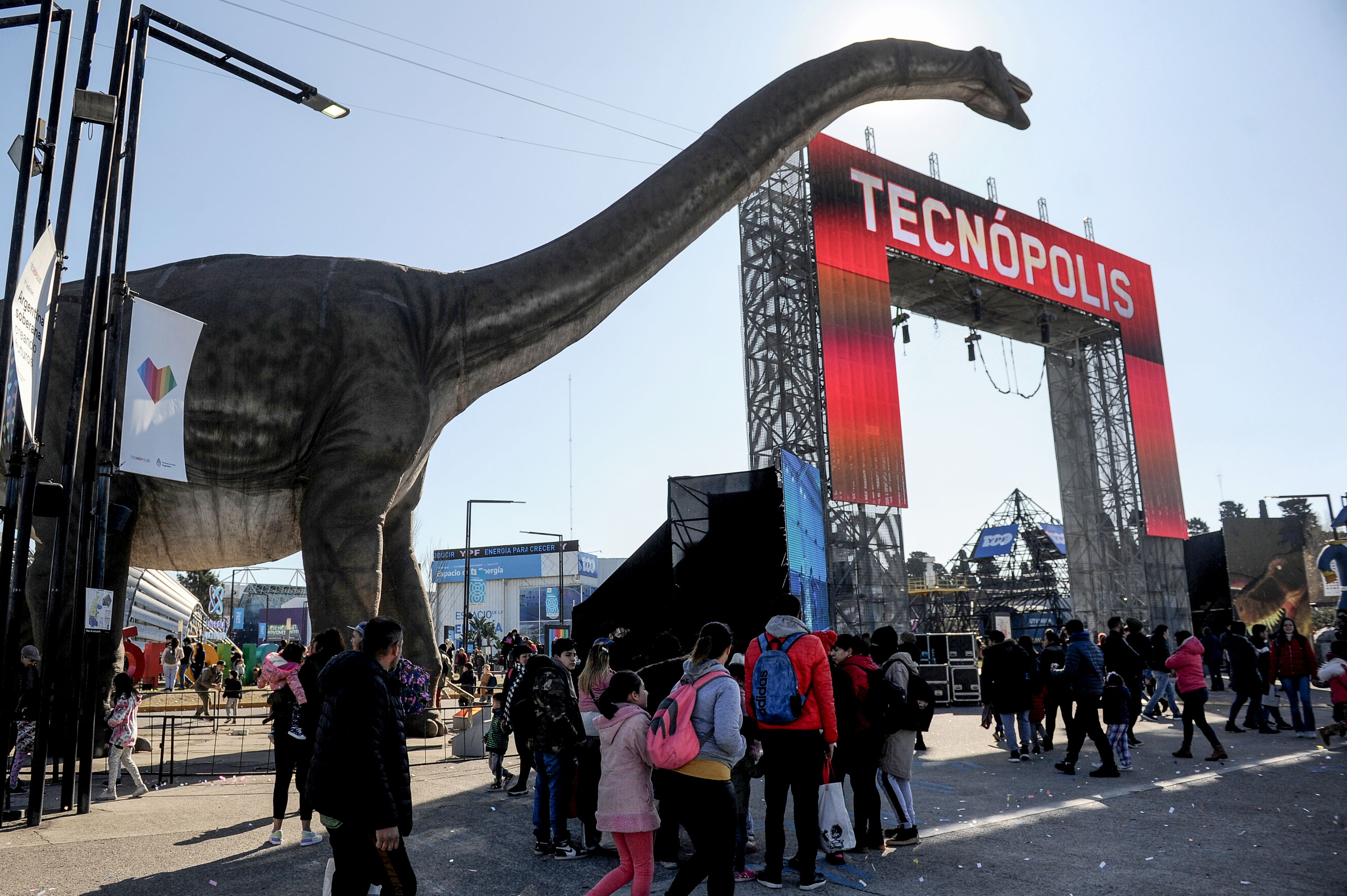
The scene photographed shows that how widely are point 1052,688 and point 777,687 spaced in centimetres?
733

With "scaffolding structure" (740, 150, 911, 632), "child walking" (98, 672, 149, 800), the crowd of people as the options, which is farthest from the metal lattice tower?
"child walking" (98, 672, 149, 800)

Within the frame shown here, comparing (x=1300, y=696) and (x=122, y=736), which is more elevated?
(x=122, y=736)

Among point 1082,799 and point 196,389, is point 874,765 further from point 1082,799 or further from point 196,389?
point 196,389

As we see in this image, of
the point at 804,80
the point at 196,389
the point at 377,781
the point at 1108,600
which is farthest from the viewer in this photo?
the point at 1108,600

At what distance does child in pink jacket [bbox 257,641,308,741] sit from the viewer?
6191 mm

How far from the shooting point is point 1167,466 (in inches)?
1336

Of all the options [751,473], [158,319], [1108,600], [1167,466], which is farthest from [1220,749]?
[1167,466]

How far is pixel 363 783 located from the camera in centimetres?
373

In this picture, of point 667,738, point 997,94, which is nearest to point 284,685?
point 667,738

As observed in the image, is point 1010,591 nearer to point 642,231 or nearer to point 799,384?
point 799,384

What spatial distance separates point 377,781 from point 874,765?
12.1 feet

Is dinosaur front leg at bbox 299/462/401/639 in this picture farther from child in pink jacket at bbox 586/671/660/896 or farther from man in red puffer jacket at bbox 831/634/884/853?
man in red puffer jacket at bbox 831/634/884/853

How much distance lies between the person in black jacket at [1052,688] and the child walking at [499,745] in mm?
6222

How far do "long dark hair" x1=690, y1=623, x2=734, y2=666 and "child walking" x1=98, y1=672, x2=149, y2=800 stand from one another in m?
5.70
